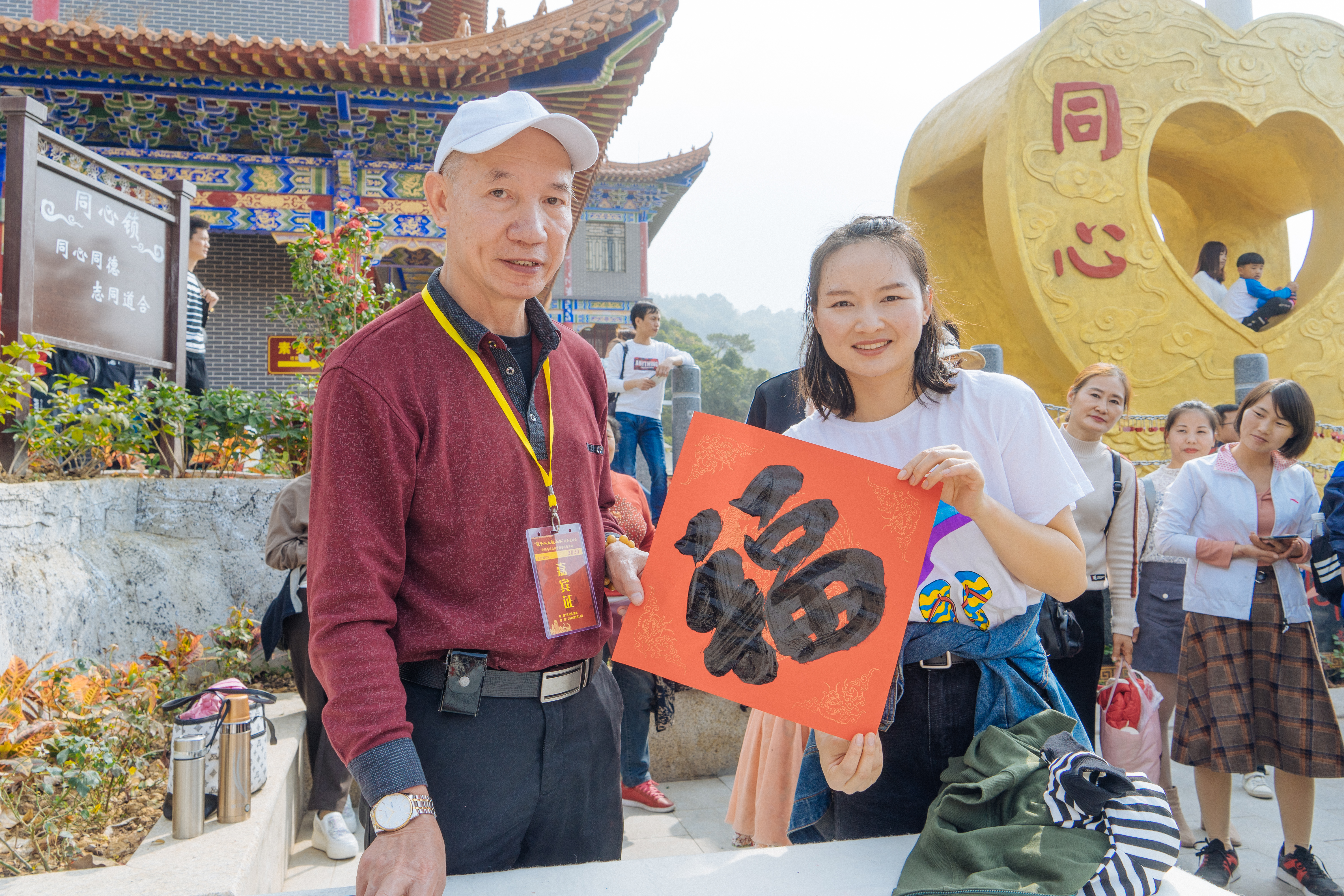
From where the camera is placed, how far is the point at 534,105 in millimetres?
1442

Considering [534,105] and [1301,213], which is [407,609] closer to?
[534,105]

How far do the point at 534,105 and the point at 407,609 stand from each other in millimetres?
890

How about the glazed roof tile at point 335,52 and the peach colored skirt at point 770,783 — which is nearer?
the peach colored skirt at point 770,783

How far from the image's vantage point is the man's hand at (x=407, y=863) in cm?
108

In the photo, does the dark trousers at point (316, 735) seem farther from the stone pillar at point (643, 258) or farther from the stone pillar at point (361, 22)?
the stone pillar at point (643, 258)

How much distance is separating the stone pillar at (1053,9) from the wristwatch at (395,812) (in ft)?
30.3

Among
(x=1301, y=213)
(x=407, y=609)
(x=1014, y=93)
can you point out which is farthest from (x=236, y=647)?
(x=1301, y=213)

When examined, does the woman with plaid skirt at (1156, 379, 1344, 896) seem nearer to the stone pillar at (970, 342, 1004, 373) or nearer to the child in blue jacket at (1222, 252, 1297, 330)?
the stone pillar at (970, 342, 1004, 373)

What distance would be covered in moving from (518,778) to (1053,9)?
9.23m

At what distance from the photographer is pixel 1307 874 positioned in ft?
9.98

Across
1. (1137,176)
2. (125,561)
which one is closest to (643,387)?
(125,561)

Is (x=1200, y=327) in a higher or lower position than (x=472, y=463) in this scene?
higher

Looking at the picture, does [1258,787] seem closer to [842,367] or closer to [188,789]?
[842,367]

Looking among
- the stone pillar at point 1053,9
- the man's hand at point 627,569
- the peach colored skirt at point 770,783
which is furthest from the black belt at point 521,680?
the stone pillar at point 1053,9
